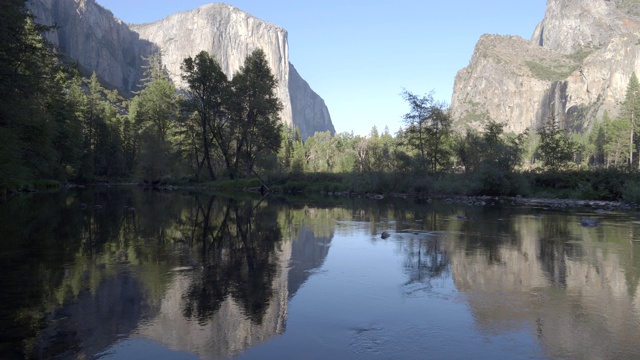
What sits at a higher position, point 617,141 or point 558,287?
point 617,141

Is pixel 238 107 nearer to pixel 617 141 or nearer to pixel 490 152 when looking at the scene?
pixel 490 152

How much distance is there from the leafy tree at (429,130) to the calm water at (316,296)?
126 feet

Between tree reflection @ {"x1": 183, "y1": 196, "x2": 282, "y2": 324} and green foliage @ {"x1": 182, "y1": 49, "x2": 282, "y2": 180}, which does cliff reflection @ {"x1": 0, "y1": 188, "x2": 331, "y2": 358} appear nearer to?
tree reflection @ {"x1": 183, "y1": 196, "x2": 282, "y2": 324}

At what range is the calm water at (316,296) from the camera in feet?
19.7

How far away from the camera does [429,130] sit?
54.6 metres

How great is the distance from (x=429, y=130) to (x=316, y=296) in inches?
1917

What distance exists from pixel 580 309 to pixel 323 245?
830 centimetres

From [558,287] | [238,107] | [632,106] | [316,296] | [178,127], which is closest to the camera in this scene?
[316,296]

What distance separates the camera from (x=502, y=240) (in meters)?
15.4

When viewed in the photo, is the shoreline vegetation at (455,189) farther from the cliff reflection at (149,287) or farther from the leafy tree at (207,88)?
the cliff reflection at (149,287)

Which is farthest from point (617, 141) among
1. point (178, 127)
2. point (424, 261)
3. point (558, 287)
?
point (558, 287)

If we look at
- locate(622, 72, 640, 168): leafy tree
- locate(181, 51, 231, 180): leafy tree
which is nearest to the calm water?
locate(181, 51, 231, 180): leafy tree

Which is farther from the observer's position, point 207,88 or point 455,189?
point 207,88

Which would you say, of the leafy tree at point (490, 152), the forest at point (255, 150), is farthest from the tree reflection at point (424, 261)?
the leafy tree at point (490, 152)
